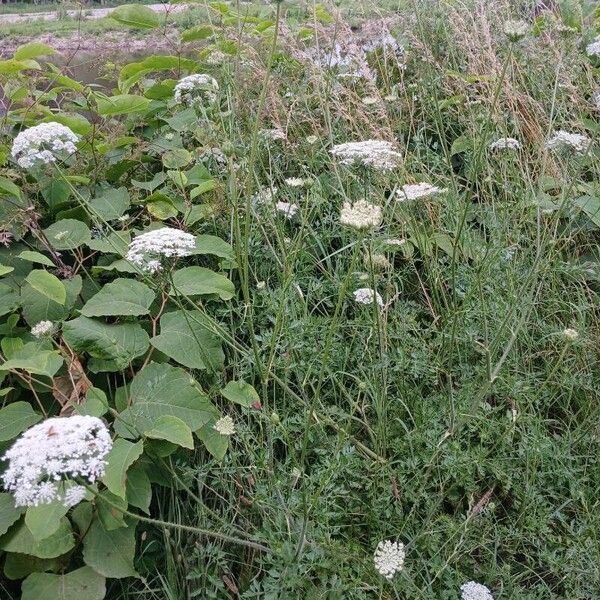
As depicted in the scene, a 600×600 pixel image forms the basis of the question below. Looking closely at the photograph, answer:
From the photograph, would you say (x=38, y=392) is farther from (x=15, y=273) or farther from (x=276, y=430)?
(x=276, y=430)

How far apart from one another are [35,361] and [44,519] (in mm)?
454

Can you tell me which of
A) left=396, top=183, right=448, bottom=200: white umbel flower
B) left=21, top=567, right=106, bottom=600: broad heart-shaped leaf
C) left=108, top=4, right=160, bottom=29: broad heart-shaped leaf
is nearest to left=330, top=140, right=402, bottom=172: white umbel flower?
left=396, top=183, right=448, bottom=200: white umbel flower

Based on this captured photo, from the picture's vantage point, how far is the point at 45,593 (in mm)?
1814

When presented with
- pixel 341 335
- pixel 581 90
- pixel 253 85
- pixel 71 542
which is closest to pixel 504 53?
pixel 581 90

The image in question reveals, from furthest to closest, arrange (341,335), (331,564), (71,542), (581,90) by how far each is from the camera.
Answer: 1. (581,90)
2. (341,335)
3. (71,542)
4. (331,564)

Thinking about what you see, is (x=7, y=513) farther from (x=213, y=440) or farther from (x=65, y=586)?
(x=213, y=440)

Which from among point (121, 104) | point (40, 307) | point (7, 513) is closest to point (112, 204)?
point (121, 104)

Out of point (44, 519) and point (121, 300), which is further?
point (121, 300)

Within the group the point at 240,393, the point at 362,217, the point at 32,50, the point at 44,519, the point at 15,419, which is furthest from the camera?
the point at 32,50

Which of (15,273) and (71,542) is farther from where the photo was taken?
(15,273)

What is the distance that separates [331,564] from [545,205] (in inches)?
70.7

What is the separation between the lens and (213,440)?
6.62ft

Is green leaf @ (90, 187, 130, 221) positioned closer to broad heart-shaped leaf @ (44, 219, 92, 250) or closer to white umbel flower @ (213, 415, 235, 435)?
broad heart-shaped leaf @ (44, 219, 92, 250)

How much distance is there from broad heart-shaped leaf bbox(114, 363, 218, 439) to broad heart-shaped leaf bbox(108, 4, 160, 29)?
5.53ft
